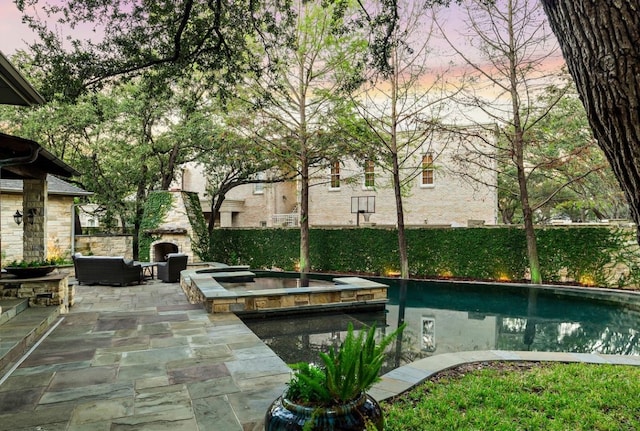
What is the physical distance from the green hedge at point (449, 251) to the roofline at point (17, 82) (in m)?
12.1

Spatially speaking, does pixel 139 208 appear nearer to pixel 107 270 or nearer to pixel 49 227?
pixel 49 227

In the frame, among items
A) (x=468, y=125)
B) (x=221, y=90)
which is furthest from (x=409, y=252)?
(x=221, y=90)

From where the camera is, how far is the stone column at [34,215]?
7844mm

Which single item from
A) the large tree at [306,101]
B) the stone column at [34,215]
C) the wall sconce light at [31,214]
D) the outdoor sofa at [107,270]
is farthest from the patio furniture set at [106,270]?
the large tree at [306,101]

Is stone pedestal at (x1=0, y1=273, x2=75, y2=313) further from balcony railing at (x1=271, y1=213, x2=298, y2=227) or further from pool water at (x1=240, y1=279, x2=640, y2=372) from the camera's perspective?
balcony railing at (x1=271, y1=213, x2=298, y2=227)

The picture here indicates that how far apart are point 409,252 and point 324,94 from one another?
6.50 meters

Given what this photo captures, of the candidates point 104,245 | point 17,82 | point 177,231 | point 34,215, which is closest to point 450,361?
point 17,82

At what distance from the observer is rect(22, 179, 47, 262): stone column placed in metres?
7.84

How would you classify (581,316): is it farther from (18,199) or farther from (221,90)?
(18,199)

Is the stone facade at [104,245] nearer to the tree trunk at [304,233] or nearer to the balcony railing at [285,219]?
the tree trunk at [304,233]

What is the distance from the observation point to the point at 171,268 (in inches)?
448

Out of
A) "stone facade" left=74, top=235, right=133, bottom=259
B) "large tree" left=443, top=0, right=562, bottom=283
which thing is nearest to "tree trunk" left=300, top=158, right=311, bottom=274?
"large tree" left=443, top=0, right=562, bottom=283

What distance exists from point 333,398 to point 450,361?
116 inches

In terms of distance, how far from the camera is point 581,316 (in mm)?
8500
